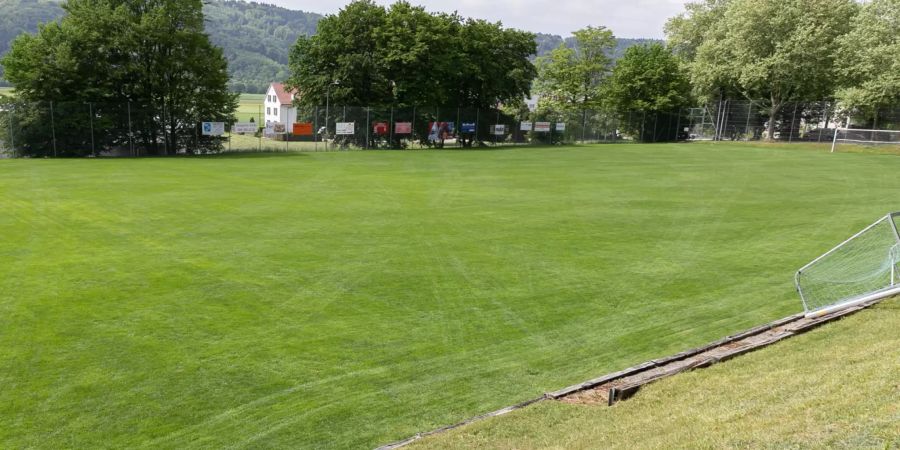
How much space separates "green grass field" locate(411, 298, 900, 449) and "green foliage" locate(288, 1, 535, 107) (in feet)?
133

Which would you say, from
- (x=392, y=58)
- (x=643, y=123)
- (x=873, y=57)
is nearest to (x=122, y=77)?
(x=392, y=58)

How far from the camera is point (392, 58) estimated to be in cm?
4541

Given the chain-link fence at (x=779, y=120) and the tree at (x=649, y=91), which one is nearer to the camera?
the chain-link fence at (x=779, y=120)

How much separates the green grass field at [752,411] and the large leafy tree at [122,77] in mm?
35783

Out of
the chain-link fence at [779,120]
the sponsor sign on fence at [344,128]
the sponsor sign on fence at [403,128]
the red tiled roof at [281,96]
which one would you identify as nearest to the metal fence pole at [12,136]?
the sponsor sign on fence at [344,128]

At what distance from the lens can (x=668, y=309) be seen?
10.5m

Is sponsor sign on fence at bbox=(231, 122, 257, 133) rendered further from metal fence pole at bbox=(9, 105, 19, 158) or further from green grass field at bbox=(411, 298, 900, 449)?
green grass field at bbox=(411, 298, 900, 449)

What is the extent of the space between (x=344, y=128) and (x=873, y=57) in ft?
138

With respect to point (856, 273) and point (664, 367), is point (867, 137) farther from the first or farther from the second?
point (664, 367)

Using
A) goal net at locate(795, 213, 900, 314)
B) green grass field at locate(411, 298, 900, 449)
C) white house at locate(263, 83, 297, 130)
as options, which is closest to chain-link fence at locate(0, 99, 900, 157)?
goal net at locate(795, 213, 900, 314)

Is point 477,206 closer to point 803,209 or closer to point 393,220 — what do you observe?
point 393,220

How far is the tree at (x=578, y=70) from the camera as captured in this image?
A: 70.9 metres

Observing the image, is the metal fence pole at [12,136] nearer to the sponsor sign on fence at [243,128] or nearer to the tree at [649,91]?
the sponsor sign on fence at [243,128]

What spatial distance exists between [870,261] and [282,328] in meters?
10.2
